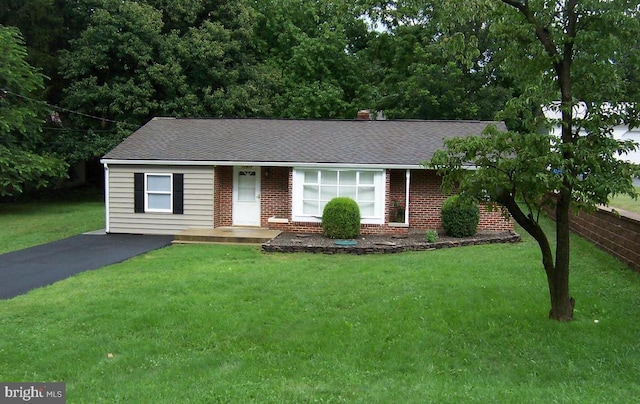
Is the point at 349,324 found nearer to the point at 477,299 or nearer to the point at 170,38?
the point at 477,299

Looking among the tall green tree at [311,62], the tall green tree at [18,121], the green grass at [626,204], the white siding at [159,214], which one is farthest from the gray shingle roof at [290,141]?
the tall green tree at [311,62]

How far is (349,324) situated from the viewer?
19.9ft

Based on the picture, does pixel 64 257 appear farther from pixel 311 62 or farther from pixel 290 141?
pixel 311 62

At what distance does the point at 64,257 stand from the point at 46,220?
8.53 m

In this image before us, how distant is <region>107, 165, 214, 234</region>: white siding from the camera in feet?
50.6

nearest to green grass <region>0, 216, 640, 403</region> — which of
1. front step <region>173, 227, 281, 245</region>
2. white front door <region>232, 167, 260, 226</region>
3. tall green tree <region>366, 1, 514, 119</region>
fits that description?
front step <region>173, 227, 281, 245</region>

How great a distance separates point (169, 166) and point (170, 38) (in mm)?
11167

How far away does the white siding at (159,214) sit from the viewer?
50.6ft

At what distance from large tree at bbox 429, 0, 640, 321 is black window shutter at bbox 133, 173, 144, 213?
11644 mm

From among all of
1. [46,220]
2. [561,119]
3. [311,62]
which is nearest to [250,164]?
[46,220]

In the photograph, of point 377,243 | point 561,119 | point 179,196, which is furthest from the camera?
point 179,196

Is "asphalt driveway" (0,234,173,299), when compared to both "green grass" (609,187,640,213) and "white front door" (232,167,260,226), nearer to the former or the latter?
"white front door" (232,167,260,226)

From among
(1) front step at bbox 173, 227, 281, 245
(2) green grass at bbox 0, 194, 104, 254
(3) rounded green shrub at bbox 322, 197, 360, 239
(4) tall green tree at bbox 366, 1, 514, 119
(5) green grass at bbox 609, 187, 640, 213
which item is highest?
(4) tall green tree at bbox 366, 1, 514, 119

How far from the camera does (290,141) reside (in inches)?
661
